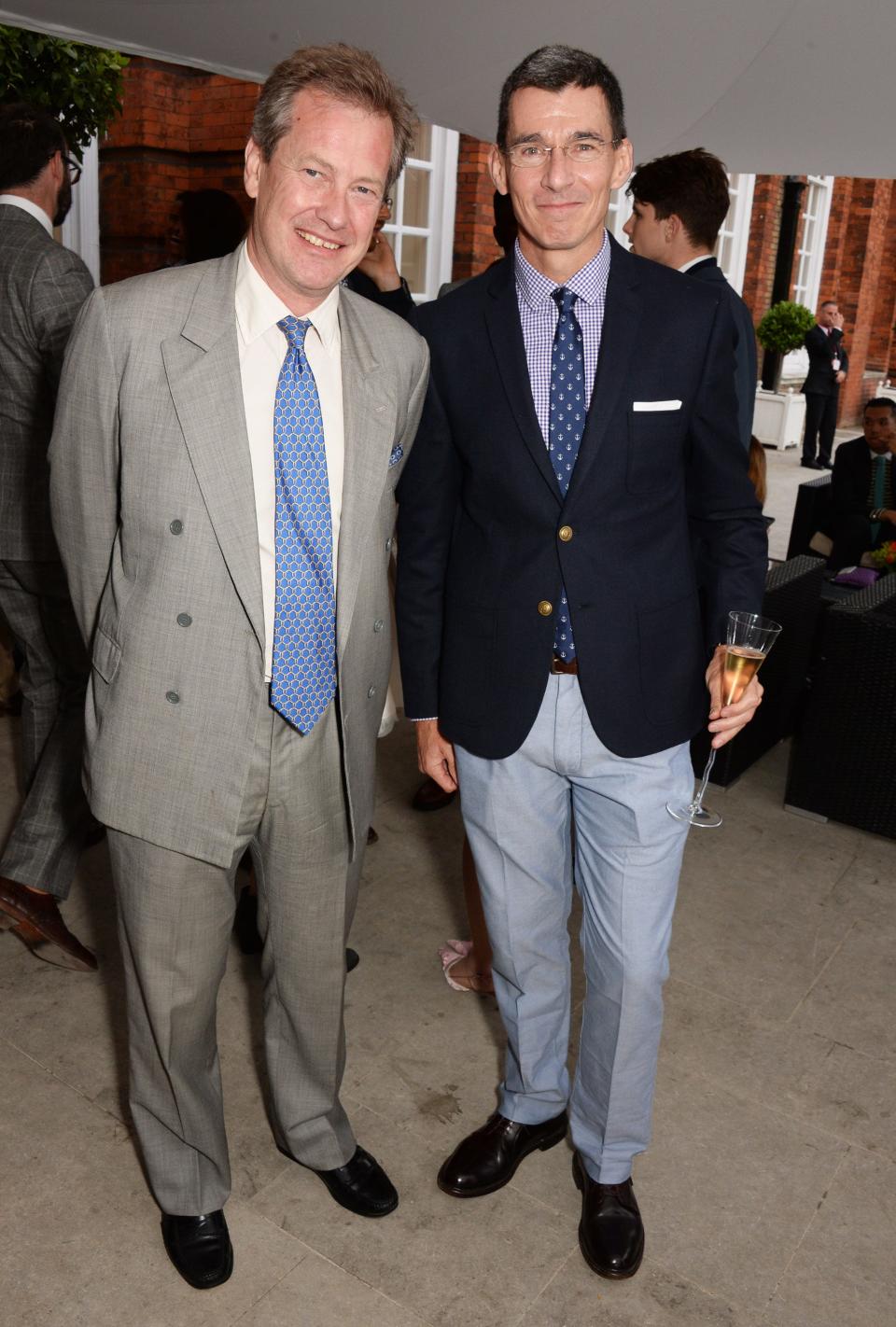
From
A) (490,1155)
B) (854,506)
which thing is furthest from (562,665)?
(854,506)

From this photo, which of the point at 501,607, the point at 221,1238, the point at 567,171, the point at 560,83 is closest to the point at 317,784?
the point at 501,607

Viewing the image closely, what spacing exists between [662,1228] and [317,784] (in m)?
1.13

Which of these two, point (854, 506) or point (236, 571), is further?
point (854, 506)

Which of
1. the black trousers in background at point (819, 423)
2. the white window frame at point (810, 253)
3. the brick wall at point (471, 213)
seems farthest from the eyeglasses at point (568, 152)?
the white window frame at point (810, 253)

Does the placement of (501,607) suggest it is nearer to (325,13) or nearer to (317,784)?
(317,784)

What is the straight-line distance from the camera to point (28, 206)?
287 cm

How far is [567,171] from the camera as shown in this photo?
170 cm

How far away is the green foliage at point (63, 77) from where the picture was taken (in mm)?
4660

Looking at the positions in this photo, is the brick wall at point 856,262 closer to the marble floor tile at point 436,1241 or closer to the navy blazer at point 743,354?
the navy blazer at point 743,354

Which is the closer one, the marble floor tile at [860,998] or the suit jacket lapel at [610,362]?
the suit jacket lapel at [610,362]

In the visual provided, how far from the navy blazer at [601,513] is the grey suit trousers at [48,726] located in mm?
1388

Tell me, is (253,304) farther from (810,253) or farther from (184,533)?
(810,253)

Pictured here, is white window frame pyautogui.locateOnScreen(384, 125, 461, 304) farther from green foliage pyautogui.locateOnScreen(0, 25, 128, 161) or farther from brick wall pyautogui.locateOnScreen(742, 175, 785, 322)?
brick wall pyautogui.locateOnScreen(742, 175, 785, 322)

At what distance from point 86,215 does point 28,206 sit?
470 cm
